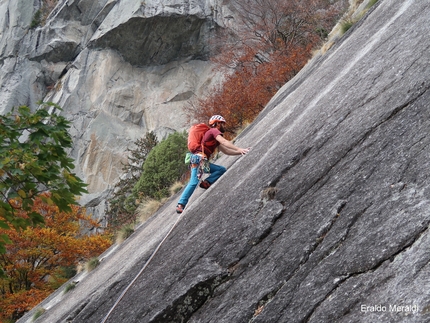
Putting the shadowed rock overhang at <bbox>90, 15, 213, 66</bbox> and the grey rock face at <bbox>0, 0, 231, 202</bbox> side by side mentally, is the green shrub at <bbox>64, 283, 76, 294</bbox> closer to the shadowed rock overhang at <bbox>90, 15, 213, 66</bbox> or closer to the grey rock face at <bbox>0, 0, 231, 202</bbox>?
the grey rock face at <bbox>0, 0, 231, 202</bbox>

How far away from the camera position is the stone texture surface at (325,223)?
3.01 m

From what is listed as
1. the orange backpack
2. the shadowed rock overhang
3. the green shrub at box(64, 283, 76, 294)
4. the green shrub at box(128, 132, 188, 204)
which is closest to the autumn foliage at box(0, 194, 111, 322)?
the green shrub at box(128, 132, 188, 204)

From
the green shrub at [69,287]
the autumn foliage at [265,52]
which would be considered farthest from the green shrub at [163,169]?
the green shrub at [69,287]

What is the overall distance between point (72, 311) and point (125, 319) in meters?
2.47

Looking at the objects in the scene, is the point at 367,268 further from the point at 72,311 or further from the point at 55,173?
the point at 72,311

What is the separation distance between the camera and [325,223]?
3.77m

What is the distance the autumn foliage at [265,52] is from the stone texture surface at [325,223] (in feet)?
61.4

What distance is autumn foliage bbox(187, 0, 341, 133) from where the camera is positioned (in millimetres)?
25516

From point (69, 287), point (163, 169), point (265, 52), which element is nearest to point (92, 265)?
point (69, 287)

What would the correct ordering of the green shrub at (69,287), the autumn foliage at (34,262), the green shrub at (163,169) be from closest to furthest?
the green shrub at (69,287) < the autumn foliage at (34,262) < the green shrub at (163,169)

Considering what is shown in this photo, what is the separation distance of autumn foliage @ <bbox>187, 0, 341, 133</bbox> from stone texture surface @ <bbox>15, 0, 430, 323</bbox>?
18726mm

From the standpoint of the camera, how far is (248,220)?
473cm

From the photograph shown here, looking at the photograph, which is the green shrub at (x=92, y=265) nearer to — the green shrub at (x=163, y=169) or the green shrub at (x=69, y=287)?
the green shrub at (x=69, y=287)

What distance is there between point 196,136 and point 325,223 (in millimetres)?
3971
